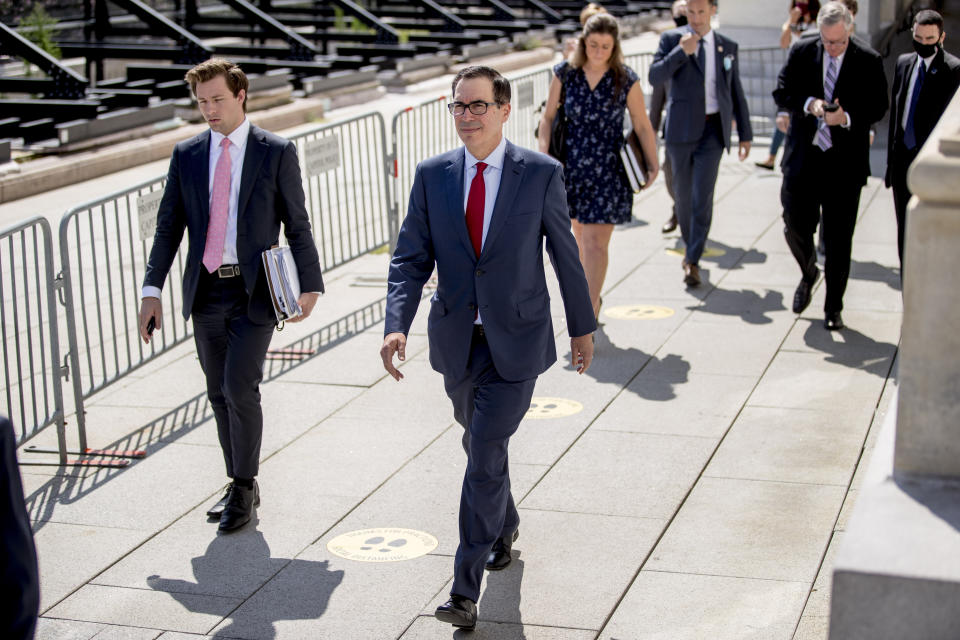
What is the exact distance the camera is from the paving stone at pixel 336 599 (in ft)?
16.0

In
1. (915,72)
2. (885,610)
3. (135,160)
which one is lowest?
(135,160)

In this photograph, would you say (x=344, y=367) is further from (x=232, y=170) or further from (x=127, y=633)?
(x=127, y=633)

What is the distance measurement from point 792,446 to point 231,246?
283cm

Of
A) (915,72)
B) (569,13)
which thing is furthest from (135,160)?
(569,13)

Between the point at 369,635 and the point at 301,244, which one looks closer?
the point at 369,635

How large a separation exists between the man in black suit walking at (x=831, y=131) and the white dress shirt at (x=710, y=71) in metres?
0.93

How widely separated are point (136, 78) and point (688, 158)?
562 inches

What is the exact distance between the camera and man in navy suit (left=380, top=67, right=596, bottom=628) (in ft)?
15.8

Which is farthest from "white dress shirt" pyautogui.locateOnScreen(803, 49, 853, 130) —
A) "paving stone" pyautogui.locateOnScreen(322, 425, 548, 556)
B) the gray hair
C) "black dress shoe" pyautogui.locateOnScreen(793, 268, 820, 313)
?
"paving stone" pyautogui.locateOnScreen(322, 425, 548, 556)

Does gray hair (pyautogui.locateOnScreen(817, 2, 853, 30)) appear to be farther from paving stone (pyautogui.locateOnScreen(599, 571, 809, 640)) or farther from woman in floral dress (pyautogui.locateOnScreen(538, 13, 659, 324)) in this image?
paving stone (pyautogui.locateOnScreen(599, 571, 809, 640))

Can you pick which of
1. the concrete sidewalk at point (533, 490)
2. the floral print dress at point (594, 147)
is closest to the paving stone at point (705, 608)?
the concrete sidewalk at point (533, 490)

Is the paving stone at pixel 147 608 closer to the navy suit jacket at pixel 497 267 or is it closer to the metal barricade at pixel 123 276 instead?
the navy suit jacket at pixel 497 267

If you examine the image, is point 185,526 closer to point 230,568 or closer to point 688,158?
point 230,568

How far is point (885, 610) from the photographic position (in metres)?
2.93
